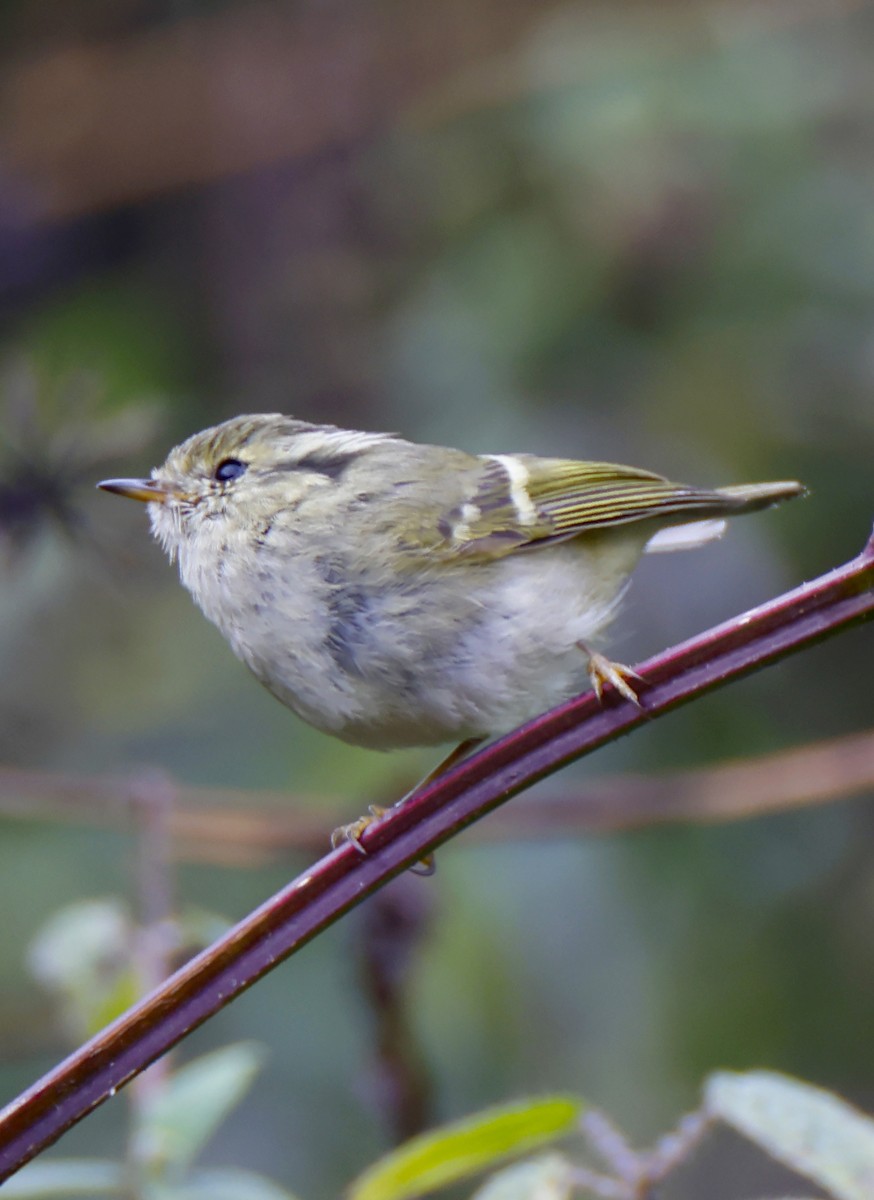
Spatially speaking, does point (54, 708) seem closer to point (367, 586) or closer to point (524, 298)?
point (524, 298)

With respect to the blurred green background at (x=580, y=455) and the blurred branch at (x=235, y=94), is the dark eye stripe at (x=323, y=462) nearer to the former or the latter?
the blurred green background at (x=580, y=455)

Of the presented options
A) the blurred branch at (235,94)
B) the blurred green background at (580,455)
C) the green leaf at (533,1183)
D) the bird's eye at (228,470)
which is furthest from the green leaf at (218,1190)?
the blurred branch at (235,94)

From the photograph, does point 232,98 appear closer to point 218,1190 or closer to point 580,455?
point 580,455

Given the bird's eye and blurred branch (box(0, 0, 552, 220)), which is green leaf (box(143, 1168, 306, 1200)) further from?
blurred branch (box(0, 0, 552, 220))

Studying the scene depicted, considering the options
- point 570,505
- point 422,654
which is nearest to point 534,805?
point 570,505

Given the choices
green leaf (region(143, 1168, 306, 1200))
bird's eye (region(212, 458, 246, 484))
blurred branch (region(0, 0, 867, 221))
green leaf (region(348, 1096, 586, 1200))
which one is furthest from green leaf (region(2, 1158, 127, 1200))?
blurred branch (region(0, 0, 867, 221))

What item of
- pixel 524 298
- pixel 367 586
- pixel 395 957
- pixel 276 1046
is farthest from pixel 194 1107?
pixel 524 298
